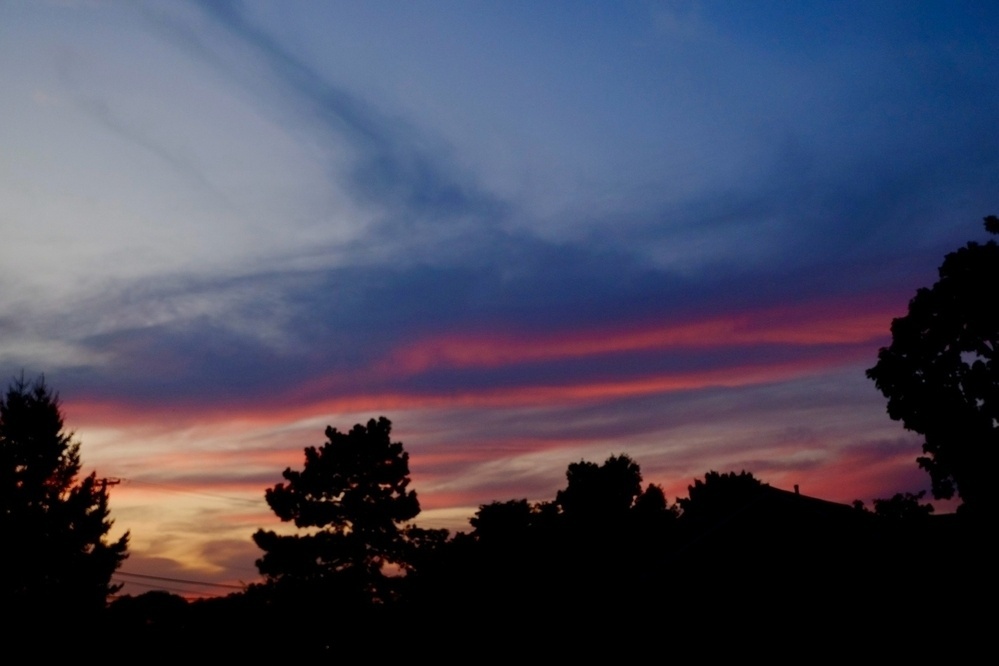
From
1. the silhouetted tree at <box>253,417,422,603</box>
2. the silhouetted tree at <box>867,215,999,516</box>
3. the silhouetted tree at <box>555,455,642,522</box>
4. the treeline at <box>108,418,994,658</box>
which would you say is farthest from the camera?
the silhouetted tree at <box>555,455,642,522</box>

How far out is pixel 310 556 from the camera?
183 ft

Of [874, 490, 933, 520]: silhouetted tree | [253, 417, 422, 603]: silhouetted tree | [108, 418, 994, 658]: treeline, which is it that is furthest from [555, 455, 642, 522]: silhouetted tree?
[874, 490, 933, 520]: silhouetted tree

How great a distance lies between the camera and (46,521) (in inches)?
1657

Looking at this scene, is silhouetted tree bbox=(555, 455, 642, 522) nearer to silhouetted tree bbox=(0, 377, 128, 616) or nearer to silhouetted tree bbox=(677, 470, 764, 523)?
silhouetted tree bbox=(677, 470, 764, 523)

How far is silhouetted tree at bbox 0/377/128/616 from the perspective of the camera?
130 feet

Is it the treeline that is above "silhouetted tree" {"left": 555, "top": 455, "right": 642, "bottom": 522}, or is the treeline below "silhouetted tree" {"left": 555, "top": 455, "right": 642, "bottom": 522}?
below

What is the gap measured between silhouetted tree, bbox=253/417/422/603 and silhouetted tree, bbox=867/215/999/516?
3411cm

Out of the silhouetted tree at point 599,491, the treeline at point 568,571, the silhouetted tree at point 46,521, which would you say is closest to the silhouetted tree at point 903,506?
the treeline at point 568,571

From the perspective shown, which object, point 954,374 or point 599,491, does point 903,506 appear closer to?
point 954,374

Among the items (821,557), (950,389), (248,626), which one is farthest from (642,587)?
(248,626)

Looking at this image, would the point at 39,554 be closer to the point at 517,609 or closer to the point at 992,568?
the point at 517,609

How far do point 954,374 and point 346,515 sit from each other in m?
40.6

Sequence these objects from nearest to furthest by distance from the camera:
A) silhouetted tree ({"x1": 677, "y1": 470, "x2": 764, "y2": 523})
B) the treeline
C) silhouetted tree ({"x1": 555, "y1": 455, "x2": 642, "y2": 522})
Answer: the treeline, silhouetted tree ({"x1": 555, "y1": 455, "x2": 642, "y2": 522}), silhouetted tree ({"x1": 677, "y1": 470, "x2": 764, "y2": 523})

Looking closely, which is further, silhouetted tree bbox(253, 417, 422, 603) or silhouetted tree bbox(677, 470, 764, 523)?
silhouetted tree bbox(677, 470, 764, 523)
